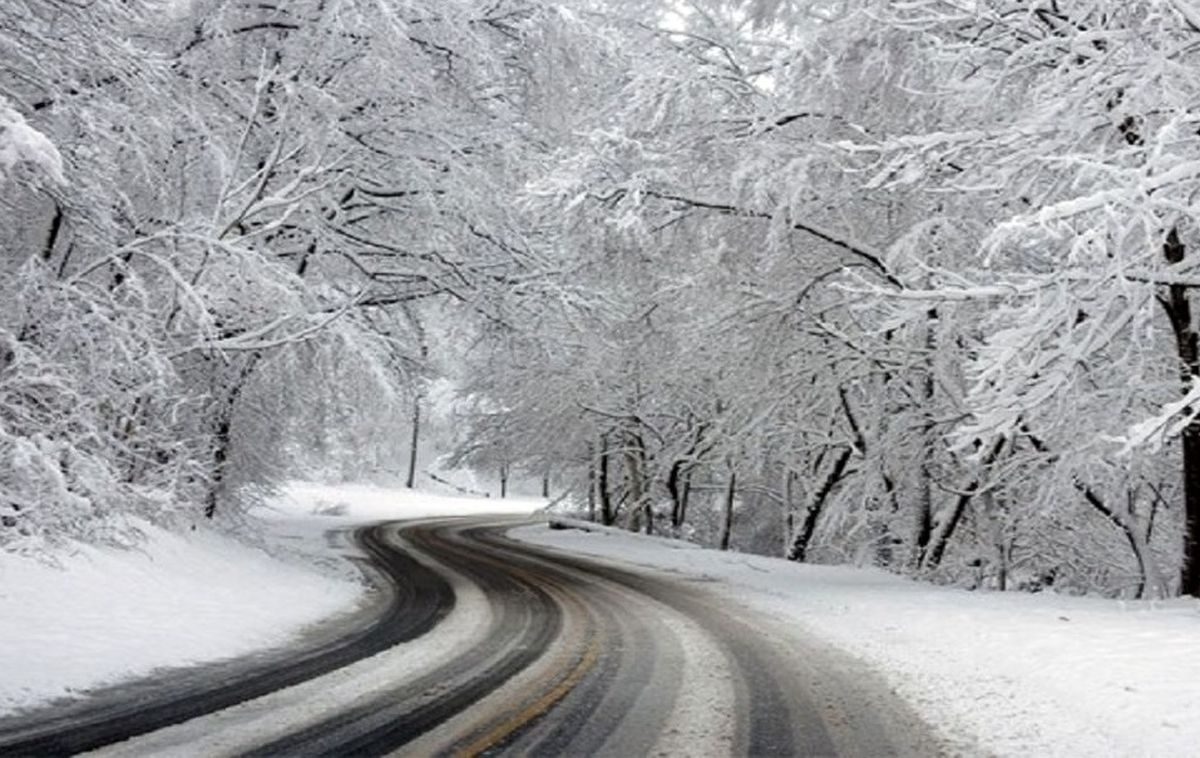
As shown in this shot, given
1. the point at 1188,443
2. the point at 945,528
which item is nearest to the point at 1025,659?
the point at 1188,443

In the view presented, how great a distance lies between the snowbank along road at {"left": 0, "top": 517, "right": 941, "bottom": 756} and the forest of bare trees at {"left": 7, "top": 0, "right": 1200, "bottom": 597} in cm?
140

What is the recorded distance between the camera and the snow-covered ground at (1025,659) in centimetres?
680

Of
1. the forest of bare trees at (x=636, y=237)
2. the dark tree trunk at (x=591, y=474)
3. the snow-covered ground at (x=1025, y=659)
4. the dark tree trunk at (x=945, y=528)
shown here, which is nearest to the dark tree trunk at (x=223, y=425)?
the forest of bare trees at (x=636, y=237)

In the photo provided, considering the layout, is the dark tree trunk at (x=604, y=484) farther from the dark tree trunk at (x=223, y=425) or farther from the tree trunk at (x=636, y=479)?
the dark tree trunk at (x=223, y=425)

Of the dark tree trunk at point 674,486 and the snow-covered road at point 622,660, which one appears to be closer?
the snow-covered road at point 622,660

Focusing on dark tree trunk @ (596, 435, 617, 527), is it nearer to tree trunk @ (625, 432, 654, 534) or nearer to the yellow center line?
tree trunk @ (625, 432, 654, 534)

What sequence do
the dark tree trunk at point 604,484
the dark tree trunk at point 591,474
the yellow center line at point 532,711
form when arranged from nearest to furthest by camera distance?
the yellow center line at point 532,711
the dark tree trunk at point 604,484
the dark tree trunk at point 591,474

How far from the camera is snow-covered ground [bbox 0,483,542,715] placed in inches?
294

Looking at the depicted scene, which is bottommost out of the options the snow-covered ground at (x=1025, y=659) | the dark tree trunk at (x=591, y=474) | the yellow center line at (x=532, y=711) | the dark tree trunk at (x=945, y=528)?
the yellow center line at (x=532, y=711)

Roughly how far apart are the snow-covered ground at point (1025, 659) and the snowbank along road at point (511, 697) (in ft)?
1.63

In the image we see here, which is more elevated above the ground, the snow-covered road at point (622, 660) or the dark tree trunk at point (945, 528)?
the dark tree trunk at point (945, 528)

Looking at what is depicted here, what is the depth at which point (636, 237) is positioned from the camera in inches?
543

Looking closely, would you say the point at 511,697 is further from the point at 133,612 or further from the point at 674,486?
the point at 674,486

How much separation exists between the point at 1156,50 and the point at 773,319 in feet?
25.7
